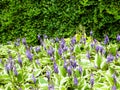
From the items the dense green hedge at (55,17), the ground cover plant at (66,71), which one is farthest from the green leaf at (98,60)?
the dense green hedge at (55,17)

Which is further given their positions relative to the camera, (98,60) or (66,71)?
(98,60)

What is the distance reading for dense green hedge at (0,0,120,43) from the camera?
265 inches

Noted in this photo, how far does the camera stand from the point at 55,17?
7.11 meters

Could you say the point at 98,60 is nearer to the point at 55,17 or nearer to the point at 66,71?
the point at 66,71

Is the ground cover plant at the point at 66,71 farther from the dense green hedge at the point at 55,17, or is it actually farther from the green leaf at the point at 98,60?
the dense green hedge at the point at 55,17

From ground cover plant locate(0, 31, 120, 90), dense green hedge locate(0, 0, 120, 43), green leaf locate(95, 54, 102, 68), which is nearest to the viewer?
ground cover plant locate(0, 31, 120, 90)

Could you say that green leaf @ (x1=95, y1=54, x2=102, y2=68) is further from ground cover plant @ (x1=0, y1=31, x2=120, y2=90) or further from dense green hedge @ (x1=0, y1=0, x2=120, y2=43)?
dense green hedge @ (x1=0, y1=0, x2=120, y2=43)

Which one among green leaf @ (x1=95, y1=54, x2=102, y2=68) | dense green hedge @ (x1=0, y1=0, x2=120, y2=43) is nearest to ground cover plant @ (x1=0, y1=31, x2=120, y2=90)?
green leaf @ (x1=95, y1=54, x2=102, y2=68)

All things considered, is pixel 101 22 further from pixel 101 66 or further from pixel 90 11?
pixel 101 66

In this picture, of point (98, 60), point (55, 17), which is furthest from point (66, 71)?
point (55, 17)

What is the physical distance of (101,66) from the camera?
189 inches

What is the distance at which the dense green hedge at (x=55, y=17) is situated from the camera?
6742 mm

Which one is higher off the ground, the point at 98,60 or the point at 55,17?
the point at 55,17

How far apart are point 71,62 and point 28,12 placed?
2.92 m
